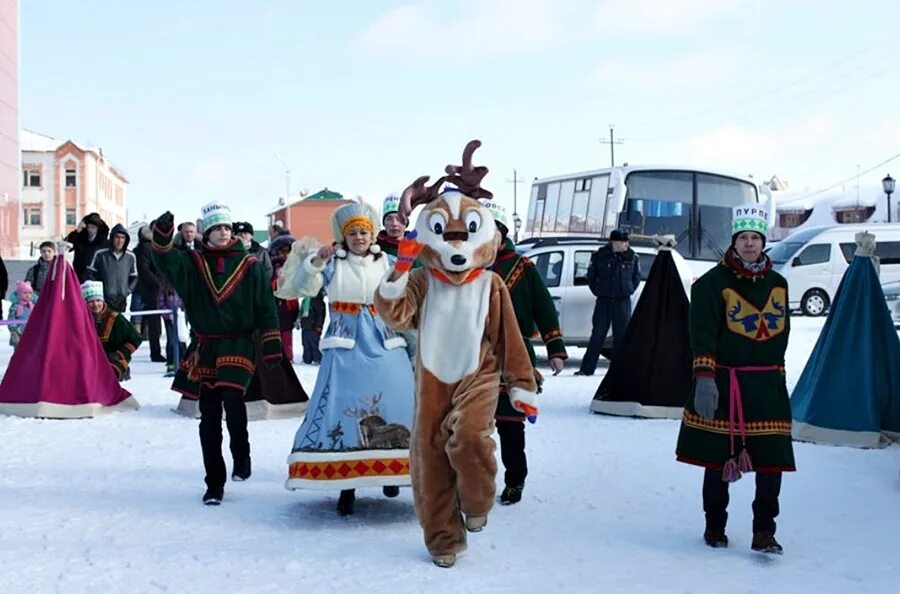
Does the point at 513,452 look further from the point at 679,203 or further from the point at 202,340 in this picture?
the point at 679,203

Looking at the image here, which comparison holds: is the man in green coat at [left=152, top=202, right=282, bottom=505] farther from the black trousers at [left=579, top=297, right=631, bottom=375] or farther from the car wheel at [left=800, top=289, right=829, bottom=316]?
the car wheel at [left=800, top=289, right=829, bottom=316]

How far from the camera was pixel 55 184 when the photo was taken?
71.2m

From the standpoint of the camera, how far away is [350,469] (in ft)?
20.9

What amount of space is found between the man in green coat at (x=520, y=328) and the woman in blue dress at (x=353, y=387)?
0.80m

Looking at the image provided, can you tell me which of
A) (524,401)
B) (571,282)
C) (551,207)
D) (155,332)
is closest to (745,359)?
(524,401)

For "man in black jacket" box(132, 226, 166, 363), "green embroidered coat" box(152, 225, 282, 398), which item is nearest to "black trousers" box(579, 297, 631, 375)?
"man in black jacket" box(132, 226, 166, 363)

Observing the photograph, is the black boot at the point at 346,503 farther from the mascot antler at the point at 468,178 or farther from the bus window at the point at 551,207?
the bus window at the point at 551,207

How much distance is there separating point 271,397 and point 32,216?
216 feet

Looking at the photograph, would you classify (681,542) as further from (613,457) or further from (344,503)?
(613,457)

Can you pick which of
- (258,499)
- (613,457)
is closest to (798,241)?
(613,457)

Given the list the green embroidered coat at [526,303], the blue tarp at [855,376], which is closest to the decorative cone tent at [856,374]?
the blue tarp at [855,376]

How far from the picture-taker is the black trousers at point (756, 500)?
5773mm

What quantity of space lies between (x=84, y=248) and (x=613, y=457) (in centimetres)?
882

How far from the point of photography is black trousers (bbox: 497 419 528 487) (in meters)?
7.10
